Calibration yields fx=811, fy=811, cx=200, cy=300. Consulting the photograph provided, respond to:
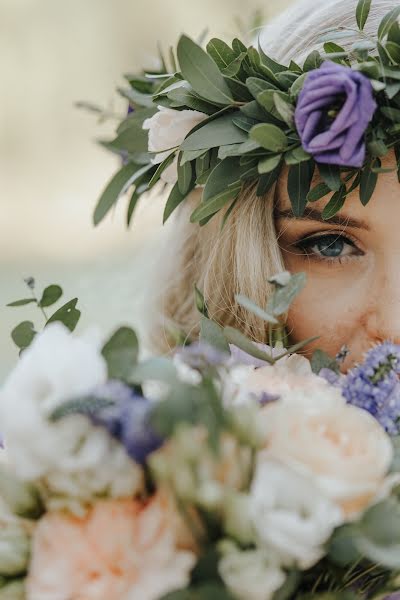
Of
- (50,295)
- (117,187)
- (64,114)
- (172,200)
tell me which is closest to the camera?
(50,295)

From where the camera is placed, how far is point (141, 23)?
4375 millimetres

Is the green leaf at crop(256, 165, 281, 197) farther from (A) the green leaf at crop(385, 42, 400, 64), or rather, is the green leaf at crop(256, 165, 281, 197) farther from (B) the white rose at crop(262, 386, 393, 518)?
(B) the white rose at crop(262, 386, 393, 518)

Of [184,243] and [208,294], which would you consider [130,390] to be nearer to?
[208,294]

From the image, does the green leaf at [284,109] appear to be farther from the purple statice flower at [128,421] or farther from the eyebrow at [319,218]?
the purple statice flower at [128,421]

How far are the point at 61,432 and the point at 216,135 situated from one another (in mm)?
482

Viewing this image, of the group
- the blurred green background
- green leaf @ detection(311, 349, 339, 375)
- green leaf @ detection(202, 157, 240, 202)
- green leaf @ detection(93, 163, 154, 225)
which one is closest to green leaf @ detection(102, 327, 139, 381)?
green leaf @ detection(311, 349, 339, 375)

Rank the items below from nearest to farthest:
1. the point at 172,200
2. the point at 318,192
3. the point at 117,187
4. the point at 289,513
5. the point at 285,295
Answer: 1. the point at 289,513
2. the point at 285,295
3. the point at 318,192
4. the point at 172,200
5. the point at 117,187

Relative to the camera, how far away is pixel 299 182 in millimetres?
903

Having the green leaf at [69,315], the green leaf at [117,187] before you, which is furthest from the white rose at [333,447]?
the green leaf at [117,187]

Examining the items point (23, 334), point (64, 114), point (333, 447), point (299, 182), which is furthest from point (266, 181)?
point (64, 114)

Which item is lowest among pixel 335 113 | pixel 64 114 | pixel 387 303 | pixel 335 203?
pixel 64 114

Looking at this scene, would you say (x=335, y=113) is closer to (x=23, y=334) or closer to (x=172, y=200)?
(x=172, y=200)

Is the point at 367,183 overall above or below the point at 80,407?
below

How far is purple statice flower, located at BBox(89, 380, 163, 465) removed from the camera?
51cm
